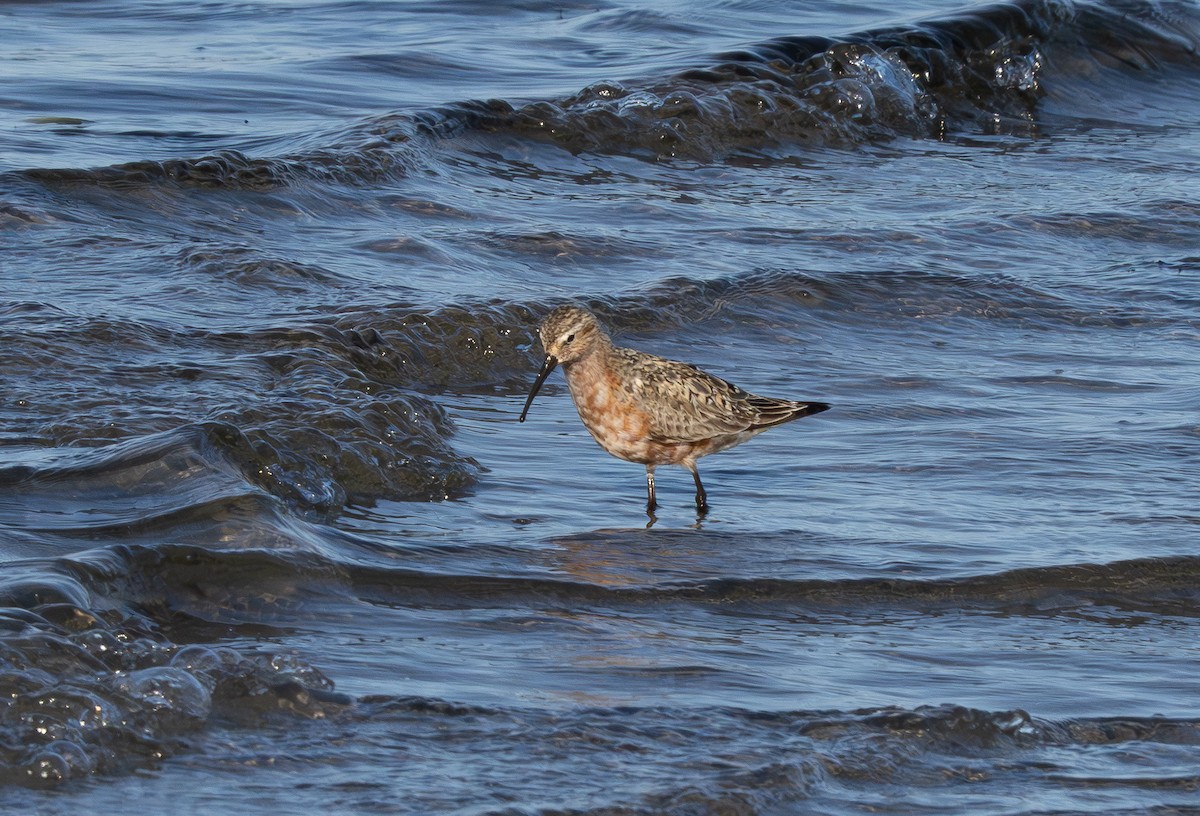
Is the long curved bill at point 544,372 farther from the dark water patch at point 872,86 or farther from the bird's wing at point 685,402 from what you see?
the dark water patch at point 872,86

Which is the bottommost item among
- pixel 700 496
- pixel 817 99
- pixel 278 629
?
pixel 700 496

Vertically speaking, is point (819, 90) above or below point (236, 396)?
above

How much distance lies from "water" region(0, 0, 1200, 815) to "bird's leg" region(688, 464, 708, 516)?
0.43 ft

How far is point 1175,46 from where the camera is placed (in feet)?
51.9

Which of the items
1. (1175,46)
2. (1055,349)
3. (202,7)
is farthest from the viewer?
(1175,46)

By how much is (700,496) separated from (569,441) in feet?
2.55

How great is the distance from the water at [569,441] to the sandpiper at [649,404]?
0.22 m

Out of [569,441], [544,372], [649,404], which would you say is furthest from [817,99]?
[649,404]

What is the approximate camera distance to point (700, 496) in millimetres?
6707

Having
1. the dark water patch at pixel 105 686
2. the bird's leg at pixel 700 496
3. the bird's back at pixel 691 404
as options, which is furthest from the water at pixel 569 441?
the bird's back at pixel 691 404

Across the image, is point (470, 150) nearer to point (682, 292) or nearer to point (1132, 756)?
point (682, 292)

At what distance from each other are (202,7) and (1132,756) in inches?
467

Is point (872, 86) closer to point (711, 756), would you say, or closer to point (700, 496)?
point (700, 496)

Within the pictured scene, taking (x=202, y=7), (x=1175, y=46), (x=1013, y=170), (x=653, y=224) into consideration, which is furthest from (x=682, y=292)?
(x=1175, y=46)
